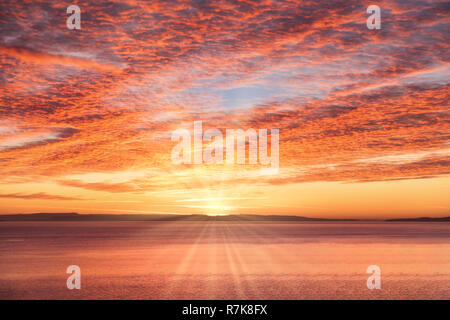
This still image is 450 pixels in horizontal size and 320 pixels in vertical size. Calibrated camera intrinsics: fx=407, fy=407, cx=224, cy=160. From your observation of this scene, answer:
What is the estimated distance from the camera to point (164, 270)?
26.8 meters

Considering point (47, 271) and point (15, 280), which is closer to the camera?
point (15, 280)

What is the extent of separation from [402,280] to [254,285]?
9.01 m

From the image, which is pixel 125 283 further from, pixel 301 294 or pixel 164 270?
pixel 301 294

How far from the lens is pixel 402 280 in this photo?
23.5m
